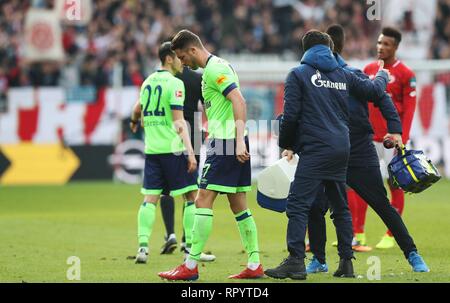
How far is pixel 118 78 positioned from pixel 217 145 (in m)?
17.3

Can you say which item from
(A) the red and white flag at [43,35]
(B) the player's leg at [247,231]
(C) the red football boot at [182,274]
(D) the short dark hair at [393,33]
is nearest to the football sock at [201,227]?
(C) the red football boot at [182,274]

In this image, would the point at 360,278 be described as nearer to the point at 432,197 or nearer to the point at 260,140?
the point at 432,197

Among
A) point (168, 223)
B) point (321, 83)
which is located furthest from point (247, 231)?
point (168, 223)

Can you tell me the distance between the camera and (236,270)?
35.8ft

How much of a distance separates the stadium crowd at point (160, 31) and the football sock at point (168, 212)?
14206 mm

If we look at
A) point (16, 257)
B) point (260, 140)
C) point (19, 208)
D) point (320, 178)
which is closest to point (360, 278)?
point (320, 178)

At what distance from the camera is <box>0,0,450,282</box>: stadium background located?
22.0 m

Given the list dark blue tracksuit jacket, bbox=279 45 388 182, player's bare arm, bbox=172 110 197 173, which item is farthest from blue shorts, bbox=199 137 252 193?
player's bare arm, bbox=172 110 197 173

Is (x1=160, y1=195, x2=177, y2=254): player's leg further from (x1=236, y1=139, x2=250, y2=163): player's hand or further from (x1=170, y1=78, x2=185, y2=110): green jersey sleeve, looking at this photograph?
(x1=236, y1=139, x2=250, y2=163): player's hand

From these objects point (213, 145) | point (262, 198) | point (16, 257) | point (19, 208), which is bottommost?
point (19, 208)

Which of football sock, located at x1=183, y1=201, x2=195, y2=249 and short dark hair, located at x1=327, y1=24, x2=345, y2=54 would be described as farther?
football sock, located at x1=183, y1=201, x2=195, y2=249

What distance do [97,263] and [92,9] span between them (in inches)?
847

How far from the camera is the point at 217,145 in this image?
1004 centimetres

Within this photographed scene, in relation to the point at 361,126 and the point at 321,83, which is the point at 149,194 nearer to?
the point at 361,126
